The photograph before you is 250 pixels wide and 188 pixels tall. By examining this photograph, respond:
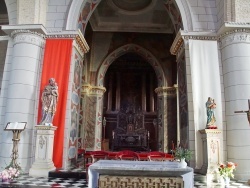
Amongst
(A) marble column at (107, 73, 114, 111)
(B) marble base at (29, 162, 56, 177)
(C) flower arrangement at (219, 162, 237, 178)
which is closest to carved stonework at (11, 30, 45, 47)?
(B) marble base at (29, 162, 56, 177)

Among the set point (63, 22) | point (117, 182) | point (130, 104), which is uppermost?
point (63, 22)

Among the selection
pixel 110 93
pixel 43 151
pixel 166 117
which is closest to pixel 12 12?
pixel 43 151

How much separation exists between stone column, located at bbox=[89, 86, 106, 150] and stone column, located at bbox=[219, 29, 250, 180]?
8.53m

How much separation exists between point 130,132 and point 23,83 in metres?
10.8

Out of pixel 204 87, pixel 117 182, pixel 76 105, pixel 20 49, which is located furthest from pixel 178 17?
pixel 117 182

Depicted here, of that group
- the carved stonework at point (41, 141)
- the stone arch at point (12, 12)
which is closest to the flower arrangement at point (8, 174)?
the carved stonework at point (41, 141)

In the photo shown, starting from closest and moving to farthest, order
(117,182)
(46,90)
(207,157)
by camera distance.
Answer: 1. (117,182)
2. (207,157)
3. (46,90)

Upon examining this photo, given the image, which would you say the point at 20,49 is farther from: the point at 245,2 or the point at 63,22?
the point at 245,2

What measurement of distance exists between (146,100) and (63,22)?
1149 cm

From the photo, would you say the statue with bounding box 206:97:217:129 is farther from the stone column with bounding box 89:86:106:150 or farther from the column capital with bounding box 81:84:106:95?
the column capital with bounding box 81:84:106:95

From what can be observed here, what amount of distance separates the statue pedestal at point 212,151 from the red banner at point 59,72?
4.73 meters

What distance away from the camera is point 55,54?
31.2 feet

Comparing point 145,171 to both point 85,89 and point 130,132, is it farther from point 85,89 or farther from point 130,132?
point 130,132

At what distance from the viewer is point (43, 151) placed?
8.20m
